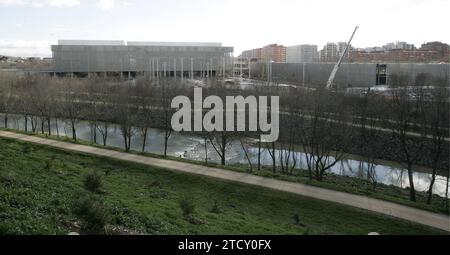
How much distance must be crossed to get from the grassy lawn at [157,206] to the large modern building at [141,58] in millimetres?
65610

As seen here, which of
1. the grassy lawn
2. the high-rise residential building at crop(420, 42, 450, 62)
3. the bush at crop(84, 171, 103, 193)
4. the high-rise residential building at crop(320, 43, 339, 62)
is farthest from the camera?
the high-rise residential building at crop(320, 43, 339, 62)

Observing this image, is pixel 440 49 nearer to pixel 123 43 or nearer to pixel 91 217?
pixel 123 43

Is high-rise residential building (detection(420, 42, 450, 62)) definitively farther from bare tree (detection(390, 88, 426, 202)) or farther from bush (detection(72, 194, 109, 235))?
bush (detection(72, 194, 109, 235))

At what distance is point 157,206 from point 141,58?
8304 cm

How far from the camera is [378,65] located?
67000 mm

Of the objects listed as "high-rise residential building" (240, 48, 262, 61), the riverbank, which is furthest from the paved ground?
"high-rise residential building" (240, 48, 262, 61)

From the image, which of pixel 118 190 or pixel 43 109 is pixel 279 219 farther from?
pixel 43 109

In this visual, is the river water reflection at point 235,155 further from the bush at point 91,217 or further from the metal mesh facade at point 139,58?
the metal mesh facade at point 139,58

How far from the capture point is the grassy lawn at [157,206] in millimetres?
10258

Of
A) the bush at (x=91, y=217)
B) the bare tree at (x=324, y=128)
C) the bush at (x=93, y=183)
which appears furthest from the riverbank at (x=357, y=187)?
the bush at (x=91, y=217)

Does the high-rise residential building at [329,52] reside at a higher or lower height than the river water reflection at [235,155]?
higher

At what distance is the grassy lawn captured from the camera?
10.3m

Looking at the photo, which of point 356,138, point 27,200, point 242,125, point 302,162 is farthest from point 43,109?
point 27,200

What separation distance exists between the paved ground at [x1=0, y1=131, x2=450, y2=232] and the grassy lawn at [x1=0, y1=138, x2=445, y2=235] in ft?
2.23
